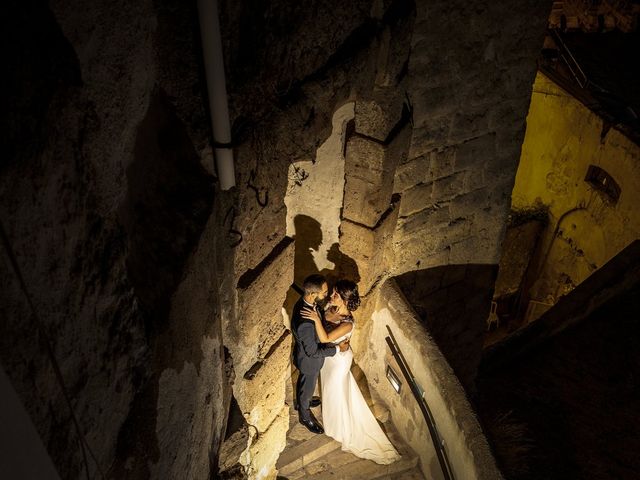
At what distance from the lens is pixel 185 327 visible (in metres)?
1.94

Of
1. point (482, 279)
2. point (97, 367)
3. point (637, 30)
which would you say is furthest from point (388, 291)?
point (637, 30)

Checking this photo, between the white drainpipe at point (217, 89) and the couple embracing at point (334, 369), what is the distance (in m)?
1.92

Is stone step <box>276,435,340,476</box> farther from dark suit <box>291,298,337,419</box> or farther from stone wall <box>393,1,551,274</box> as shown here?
stone wall <box>393,1,551,274</box>

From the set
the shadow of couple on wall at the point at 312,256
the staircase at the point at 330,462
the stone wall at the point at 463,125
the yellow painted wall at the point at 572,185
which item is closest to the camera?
the stone wall at the point at 463,125

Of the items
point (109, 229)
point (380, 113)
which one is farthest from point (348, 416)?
point (109, 229)

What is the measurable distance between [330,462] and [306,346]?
1052 millimetres

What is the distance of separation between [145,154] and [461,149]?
9.91 feet

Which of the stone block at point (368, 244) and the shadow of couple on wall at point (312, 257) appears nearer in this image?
the stone block at point (368, 244)

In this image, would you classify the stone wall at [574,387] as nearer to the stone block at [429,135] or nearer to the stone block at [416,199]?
the stone block at [416,199]

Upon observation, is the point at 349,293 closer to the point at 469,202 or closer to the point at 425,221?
the point at 425,221

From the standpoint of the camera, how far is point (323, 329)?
14.1 ft

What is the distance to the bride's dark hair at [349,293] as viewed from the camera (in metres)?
4.18

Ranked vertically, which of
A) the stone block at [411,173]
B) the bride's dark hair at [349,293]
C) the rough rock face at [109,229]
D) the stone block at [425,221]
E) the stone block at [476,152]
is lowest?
the rough rock face at [109,229]

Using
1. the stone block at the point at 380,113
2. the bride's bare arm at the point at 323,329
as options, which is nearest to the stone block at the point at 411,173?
the stone block at the point at 380,113
